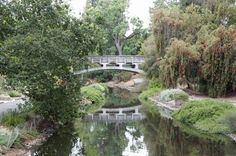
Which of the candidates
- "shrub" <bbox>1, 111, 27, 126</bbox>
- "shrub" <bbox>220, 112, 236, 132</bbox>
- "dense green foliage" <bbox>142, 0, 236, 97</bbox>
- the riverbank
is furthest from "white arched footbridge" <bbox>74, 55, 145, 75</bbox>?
"shrub" <bbox>220, 112, 236, 132</bbox>

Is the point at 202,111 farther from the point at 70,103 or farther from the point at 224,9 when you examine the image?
the point at 224,9

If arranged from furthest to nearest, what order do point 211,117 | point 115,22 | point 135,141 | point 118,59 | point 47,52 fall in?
point 115,22 < point 118,59 < point 211,117 < point 135,141 < point 47,52

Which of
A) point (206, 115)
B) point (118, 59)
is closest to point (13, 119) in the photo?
point (206, 115)

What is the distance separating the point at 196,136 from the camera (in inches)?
959

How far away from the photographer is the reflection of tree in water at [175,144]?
66.2 ft

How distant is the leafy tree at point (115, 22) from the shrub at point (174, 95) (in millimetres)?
33104

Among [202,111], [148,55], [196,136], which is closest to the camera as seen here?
[196,136]

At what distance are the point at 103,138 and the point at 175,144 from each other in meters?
4.65

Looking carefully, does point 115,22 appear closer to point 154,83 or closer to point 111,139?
point 154,83

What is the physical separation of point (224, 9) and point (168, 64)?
7328 millimetres

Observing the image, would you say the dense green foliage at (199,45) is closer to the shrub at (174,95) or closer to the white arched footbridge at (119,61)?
the shrub at (174,95)

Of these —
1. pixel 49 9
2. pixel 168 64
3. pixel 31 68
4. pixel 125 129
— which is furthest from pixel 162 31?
pixel 31 68

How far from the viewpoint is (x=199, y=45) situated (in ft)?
125

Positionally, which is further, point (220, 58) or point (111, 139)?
point (220, 58)
